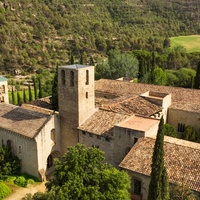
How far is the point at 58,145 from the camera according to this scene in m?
30.1

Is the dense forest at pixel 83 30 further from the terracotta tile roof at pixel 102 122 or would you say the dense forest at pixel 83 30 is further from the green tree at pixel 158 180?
the green tree at pixel 158 180

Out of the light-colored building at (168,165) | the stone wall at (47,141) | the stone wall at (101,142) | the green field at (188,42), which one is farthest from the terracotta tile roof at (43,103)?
the green field at (188,42)

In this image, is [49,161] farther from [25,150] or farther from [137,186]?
[137,186]

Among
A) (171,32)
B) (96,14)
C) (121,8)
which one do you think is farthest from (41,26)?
(171,32)

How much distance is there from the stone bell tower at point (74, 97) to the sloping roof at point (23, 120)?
2239 millimetres

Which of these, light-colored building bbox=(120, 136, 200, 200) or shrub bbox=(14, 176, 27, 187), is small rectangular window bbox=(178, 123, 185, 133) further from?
shrub bbox=(14, 176, 27, 187)

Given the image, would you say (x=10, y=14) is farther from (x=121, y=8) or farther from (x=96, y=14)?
(x=121, y=8)

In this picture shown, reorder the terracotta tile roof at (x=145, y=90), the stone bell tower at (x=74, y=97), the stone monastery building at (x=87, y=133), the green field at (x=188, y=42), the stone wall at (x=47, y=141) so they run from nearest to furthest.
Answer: the stone monastery building at (x=87, y=133)
the stone wall at (x=47, y=141)
the stone bell tower at (x=74, y=97)
the terracotta tile roof at (x=145, y=90)
the green field at (x=188, y=42)

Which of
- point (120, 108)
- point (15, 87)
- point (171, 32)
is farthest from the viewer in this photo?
point (171, 32)

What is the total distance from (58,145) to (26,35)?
60026 millimetres

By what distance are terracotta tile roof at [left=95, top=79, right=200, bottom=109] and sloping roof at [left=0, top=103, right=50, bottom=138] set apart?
1580 centimetres

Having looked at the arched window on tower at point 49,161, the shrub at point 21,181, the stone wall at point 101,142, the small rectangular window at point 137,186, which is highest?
the stone wall at point 101,142

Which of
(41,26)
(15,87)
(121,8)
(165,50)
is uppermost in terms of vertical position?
(121,8)

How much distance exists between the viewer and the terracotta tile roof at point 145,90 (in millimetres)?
38250
